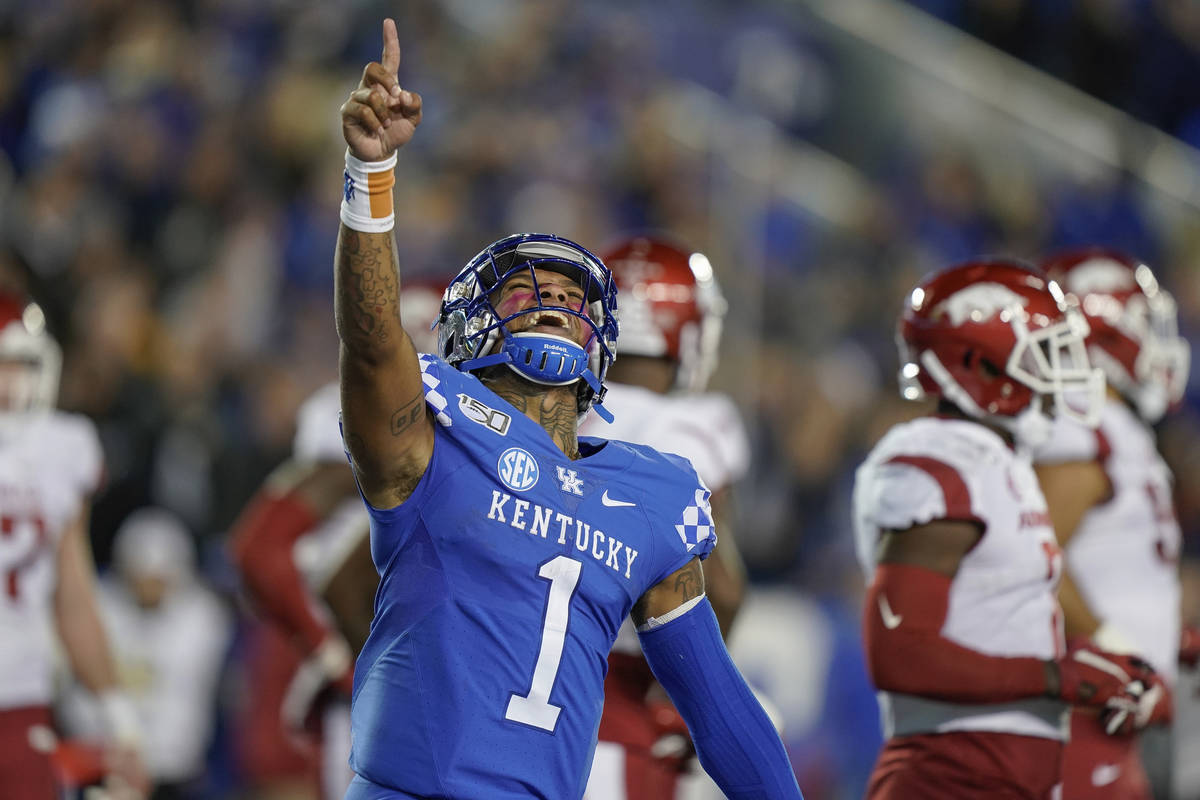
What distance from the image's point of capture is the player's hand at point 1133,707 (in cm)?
431

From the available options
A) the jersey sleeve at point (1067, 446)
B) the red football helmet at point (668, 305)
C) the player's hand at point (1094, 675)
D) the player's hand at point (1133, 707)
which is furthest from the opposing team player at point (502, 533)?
the jersey sleeve at point (1067, 446)

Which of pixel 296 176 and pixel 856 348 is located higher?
pixel 296 176

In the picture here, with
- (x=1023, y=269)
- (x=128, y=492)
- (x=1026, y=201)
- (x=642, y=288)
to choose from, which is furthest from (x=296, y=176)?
(x=1023, y=269)

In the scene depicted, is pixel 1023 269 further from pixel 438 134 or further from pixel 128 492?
pixel 438 134

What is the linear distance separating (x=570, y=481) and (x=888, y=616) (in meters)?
1.44

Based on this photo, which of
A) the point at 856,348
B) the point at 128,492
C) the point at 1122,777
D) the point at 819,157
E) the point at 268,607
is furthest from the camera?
the point at 819,157

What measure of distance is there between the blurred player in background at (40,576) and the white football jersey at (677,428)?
1.84 metres

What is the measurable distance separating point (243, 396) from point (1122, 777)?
6646 mm

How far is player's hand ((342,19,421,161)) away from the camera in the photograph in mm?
2756

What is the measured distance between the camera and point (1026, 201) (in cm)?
1120

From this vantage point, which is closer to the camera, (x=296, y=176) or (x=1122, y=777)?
(x=1122, y=777)

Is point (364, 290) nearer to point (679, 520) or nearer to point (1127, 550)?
point (679, 520)

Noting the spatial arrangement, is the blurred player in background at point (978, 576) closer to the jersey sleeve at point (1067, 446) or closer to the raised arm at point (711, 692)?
the jersey sleeve at point (1067, 446)

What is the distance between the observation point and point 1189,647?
5.48m
